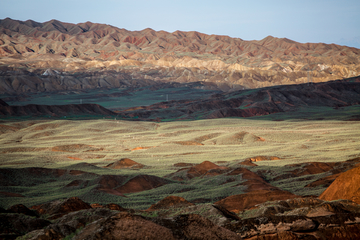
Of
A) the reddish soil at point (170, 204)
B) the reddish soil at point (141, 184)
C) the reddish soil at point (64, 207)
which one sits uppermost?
the reddish soil at point (64, 207)

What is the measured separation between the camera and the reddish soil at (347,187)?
15.0 m

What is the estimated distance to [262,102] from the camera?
4082 inches

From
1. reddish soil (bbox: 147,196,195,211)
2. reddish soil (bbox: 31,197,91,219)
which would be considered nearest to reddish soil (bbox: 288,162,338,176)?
reddish soil (bbox: 147,196,195,211)

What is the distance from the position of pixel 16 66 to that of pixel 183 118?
405ft

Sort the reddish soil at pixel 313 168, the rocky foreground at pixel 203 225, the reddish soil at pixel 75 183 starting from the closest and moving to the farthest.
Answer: the rocky foreground at pixel 203 225
the reddish soil at pixel 75 183
the reddish soil at pixel 313 168

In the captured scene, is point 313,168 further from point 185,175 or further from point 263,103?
point 263,103

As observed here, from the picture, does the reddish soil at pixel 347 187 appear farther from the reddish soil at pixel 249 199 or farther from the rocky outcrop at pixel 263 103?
the rocky outcrop at pixel 263 103

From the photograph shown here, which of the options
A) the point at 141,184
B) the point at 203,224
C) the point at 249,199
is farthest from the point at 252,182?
the point at 203,224

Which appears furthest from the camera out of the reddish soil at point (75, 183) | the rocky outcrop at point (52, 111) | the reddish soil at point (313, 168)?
the rocky outcrop at point (52, 111)

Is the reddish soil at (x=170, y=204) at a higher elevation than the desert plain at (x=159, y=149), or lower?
higher

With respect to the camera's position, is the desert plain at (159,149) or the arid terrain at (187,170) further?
the desert plain at (159,149)

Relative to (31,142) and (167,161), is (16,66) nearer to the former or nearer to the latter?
(31,142)

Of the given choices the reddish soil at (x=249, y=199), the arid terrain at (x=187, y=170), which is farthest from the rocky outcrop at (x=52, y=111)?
the reddish soil at (x=249, y=199)

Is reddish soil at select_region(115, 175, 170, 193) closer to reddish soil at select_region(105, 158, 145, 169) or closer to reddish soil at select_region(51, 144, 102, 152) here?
reddish soil at select_region(105, 158, 145, 169)
